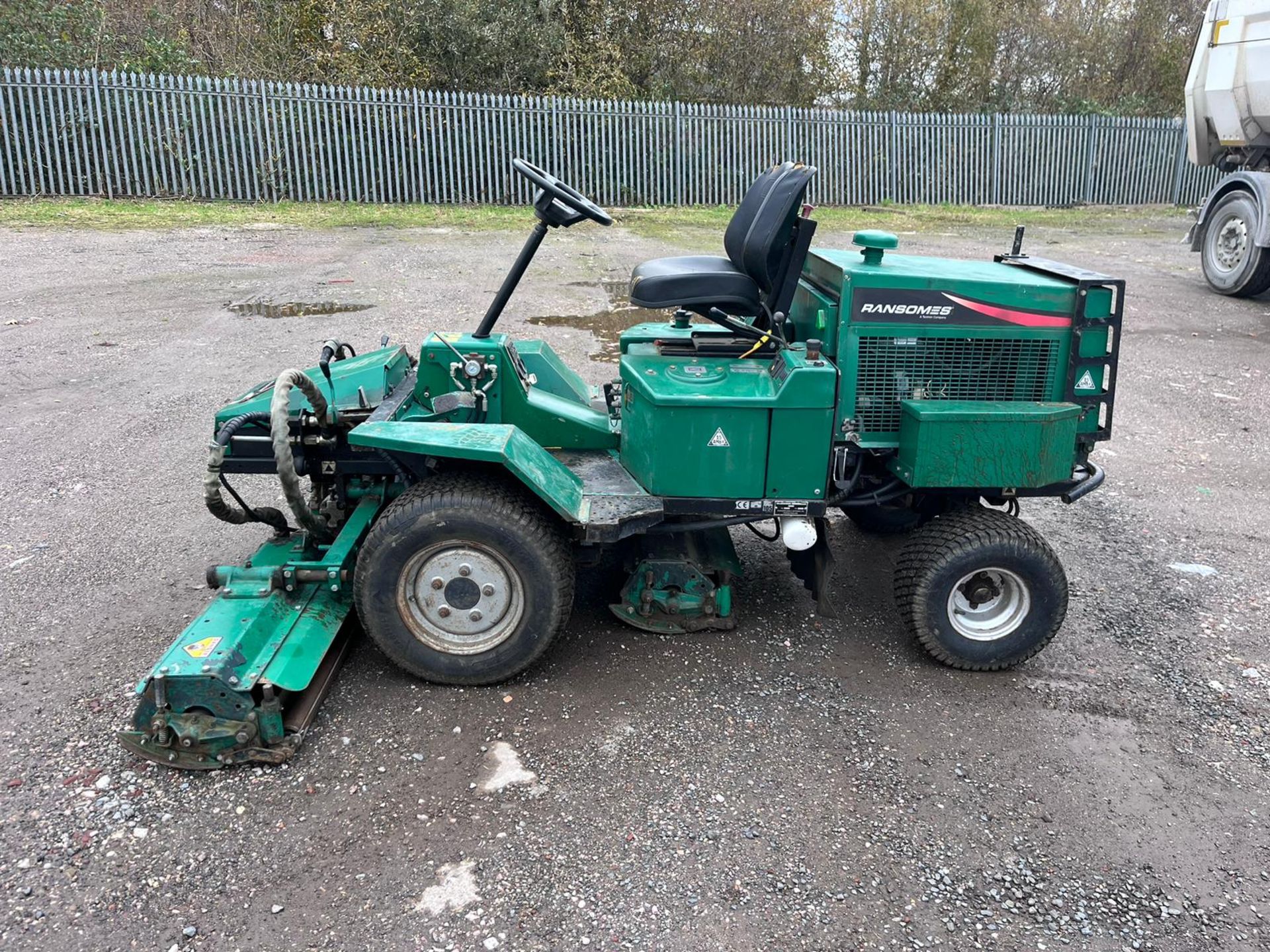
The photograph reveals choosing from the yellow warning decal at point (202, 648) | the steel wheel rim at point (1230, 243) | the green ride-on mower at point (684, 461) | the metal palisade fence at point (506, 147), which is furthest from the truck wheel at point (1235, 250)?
the yellow warning decal at point (202, 648)

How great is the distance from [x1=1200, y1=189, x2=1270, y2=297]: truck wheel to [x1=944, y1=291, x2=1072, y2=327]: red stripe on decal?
856cm

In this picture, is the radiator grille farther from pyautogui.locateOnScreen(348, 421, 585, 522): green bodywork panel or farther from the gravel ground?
pyautogui.locateOnScreen(348, 421, 585, 522): green bodywork panel

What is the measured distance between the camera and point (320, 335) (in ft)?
27.5

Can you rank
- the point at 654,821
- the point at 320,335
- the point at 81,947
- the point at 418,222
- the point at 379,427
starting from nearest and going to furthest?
the point at 81,947 < the point at 654,821 < the point at 379,427 < the point at 320,335 < the point at 418,222

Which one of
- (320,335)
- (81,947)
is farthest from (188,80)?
(81,947)

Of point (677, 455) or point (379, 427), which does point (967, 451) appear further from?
point (379, 427)

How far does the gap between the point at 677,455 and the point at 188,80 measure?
561 inches

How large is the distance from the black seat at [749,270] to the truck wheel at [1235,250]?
8929 millimetres

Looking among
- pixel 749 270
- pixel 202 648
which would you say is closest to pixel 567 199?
pixel 749 270

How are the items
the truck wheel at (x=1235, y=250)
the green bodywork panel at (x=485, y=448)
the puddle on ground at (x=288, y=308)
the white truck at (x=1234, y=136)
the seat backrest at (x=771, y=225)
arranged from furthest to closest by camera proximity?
the truck wheel at (x=1235, y=250) < the white truck at (x=1234, y=136) < the puddle on ground at (x=288, y=308) < the seat backrest at (x=771, y=225) < the green bodywork panel at (x=485, y=448)

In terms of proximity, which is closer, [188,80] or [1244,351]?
[1244,351]

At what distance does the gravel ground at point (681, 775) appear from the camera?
2.79 meters

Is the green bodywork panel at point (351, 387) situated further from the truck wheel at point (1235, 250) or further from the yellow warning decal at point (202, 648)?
the truck wheel at point (1235, 250)

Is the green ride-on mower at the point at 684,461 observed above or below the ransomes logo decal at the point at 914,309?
below
